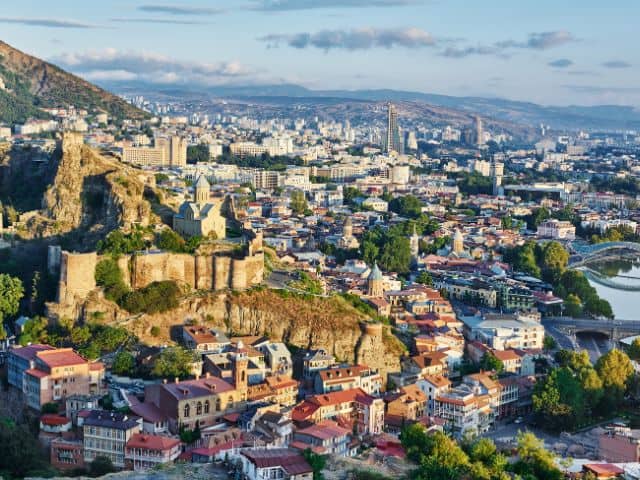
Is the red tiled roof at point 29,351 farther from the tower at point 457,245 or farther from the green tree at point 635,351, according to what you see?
the tower at point 457,245

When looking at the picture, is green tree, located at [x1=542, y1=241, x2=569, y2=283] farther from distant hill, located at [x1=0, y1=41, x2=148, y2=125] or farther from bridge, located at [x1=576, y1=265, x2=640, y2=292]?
distant hill, located at [x1=0, y1=41, x2=148, y2=125]

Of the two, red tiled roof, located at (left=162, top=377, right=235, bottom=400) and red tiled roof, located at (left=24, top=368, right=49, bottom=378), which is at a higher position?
red tiled roof, located at (left=24, top=368, right=49, bottom=378)

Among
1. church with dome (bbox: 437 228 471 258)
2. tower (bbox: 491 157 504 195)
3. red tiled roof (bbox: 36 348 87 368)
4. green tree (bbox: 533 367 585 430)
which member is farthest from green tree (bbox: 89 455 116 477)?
tower (bbox: 491 157 504 195)


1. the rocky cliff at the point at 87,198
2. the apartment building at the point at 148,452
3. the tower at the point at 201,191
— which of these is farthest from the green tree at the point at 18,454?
the tower at the point at 201,191

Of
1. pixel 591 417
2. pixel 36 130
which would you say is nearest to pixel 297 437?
pixel 591 417

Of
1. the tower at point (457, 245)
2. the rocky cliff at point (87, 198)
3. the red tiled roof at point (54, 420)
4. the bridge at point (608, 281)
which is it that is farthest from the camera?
the tower at point (457, 245)

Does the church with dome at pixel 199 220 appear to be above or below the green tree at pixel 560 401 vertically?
above

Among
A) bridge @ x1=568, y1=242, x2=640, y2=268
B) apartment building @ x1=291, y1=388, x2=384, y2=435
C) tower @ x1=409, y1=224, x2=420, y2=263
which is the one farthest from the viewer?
A: bridge @ x1=568, y1=242, x2=640, y2=268
